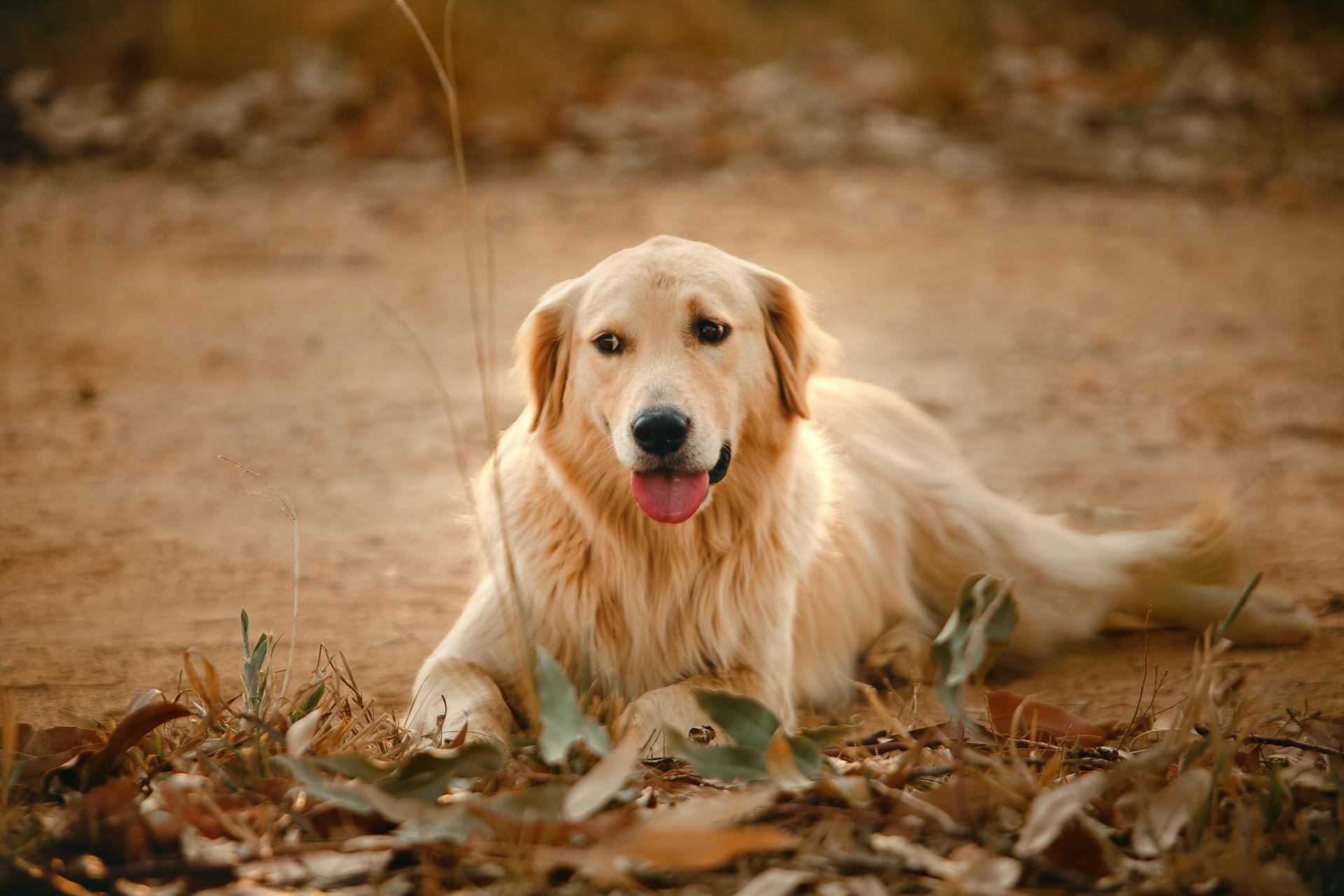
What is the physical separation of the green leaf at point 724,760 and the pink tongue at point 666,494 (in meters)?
0.89

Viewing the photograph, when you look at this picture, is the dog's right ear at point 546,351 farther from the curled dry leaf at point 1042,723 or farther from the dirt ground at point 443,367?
the curled dry leaf at point 1042,723

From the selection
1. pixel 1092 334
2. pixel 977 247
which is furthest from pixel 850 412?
pixel 977 247

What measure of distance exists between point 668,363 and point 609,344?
0.69 feet

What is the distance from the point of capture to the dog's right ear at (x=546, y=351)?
3.35m

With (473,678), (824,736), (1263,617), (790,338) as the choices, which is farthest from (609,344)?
(1263,617)

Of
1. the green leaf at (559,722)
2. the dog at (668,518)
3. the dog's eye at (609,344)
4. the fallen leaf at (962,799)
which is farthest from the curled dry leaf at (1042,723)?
the dog's eye at (609,344)

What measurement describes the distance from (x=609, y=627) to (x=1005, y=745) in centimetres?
113

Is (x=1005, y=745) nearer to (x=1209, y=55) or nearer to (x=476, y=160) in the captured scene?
(x=476, y=160)

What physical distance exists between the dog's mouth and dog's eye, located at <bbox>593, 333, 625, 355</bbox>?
1.22 feet

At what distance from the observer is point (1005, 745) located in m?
2.40

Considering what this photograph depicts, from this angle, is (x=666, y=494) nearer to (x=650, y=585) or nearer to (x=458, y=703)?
(x=650, y=585)

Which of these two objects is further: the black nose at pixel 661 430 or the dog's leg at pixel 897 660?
the dog's leg at pixel 897 660

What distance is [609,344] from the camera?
316 cm

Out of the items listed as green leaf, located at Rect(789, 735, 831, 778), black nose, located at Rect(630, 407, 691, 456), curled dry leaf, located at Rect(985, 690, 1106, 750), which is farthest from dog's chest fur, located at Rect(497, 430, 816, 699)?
green leaf, located at Rect(789, 735, 831, 778)
